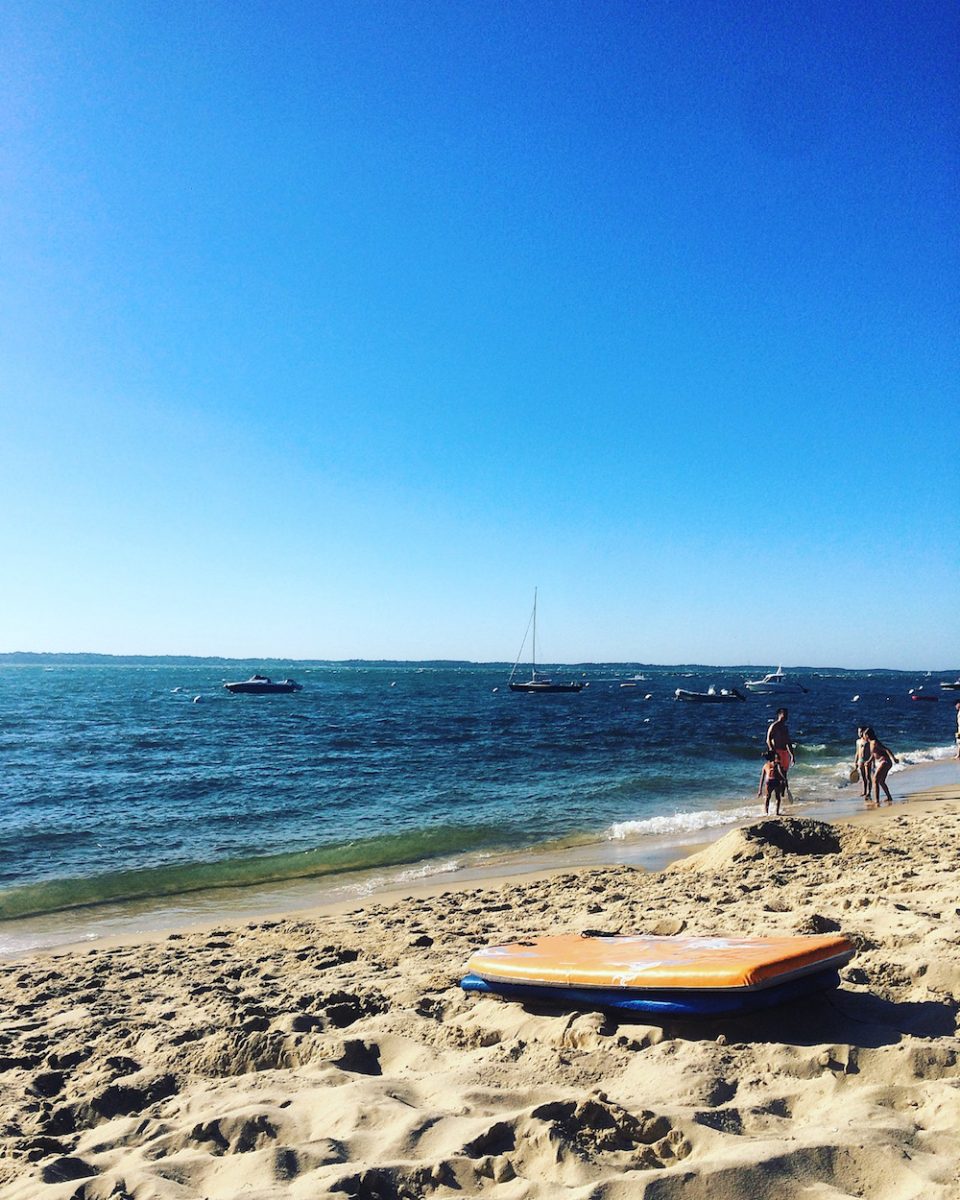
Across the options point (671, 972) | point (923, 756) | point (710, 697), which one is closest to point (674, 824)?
point (671, 972)

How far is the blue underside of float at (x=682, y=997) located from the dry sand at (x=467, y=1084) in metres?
0.10

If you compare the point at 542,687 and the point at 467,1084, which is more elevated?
the point at 467,1084

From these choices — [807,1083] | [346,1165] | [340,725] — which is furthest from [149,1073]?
[340,725]

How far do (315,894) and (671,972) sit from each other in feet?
25.4

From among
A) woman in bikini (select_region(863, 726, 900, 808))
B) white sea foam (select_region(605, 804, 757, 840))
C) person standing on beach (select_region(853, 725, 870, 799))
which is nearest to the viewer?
white sea foam (select_region(605, 804, 757, 840))

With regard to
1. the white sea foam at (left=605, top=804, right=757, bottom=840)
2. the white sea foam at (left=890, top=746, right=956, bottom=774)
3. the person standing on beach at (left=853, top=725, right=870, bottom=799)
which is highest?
the person standing on beach at (left=853, top=725, right=870, bottom=799)

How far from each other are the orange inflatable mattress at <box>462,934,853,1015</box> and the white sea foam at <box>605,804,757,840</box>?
9.68 m

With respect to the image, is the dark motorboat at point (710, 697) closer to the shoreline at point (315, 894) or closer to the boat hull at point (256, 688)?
the boat hull at point (256, 688)

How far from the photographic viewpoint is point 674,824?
50.3ft

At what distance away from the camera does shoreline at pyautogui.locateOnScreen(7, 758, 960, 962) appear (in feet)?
30.3

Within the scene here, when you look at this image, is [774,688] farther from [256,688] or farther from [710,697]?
[256,688]

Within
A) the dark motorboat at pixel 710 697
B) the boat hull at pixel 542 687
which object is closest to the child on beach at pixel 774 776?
the dark motorboat at pixel 710 697

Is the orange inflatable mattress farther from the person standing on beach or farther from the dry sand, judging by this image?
the person standing on beach

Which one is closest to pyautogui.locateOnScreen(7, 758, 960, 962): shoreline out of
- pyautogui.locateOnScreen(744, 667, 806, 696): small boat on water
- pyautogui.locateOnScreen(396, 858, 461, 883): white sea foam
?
pyautogui.locateOnScreen(396, 858, 461, 883): white sea foam
